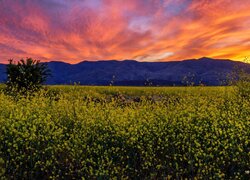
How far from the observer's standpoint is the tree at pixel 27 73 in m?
24.4

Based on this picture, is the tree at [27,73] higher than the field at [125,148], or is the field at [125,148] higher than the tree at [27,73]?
the tree at [27,73]

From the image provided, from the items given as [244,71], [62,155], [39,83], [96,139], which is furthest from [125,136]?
[39,83]

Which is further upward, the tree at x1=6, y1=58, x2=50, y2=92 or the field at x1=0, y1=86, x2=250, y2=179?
the tree at x1=6, y1=58, x2=50, y2=92

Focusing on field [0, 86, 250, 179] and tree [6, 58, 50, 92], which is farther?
tree [6, 58, 50, 92]

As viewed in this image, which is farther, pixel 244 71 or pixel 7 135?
pixel 244 71

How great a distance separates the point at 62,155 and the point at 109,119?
2.57 metres

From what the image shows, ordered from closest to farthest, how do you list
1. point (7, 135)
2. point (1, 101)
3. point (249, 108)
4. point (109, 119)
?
point (7, 135), point (109, 119), point (249, 108), point (1, 101)

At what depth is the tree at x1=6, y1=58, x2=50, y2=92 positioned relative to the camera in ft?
80.1

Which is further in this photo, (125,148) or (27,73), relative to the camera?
(27,73)

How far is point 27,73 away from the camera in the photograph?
24609 millimetres

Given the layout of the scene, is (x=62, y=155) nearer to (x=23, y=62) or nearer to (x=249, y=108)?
(x=249, y=108)

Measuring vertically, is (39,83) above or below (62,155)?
above

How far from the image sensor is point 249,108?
13688mm

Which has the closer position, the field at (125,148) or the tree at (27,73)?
the field at (125,148)
